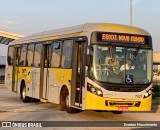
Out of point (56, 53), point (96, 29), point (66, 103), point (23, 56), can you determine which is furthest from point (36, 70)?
point (96, 29)

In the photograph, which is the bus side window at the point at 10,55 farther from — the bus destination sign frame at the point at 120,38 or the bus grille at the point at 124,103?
the bus grille at the point at 124,103

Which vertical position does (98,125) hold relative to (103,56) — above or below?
below

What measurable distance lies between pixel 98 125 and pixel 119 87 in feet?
5.98

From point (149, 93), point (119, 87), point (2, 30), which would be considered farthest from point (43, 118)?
point (2, 30)

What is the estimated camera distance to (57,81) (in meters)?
17.1

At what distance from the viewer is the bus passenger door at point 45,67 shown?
18281mm

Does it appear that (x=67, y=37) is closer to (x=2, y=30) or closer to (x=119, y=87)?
(x=119, y=87)

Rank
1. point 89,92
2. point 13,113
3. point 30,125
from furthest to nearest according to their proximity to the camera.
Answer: point 13,113
point 89,92
point 30,125

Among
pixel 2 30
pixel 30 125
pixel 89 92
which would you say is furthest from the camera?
pixel 2 30

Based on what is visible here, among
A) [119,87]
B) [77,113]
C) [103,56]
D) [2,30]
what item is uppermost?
[2,30]

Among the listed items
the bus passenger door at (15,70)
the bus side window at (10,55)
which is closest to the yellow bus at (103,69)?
the bus passenger door at (15,70)

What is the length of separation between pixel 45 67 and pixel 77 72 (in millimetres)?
3373

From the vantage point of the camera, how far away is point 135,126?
13.1 meters

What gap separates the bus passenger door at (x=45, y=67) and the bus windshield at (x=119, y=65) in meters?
4.19
